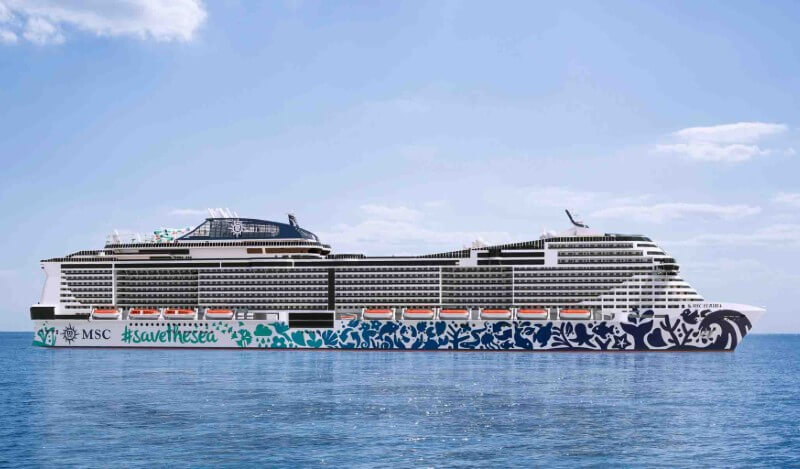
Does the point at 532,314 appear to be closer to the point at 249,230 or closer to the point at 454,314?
the point at 454,314

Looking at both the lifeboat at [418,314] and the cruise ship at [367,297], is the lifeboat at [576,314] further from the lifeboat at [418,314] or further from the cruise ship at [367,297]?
the lifeboat at [418,314]

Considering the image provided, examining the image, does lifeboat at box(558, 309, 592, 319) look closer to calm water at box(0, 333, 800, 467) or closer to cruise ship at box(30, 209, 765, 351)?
cruise ship at box(30, 209, 765, 351)

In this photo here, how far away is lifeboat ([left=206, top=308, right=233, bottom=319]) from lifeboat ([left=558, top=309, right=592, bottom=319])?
3254 cm

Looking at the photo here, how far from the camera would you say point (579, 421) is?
38062 mm

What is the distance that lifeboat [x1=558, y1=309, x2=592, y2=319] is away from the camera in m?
78.1

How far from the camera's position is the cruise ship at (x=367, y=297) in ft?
253

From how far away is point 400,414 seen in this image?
4012 centimetres

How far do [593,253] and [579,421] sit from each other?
1746 inches

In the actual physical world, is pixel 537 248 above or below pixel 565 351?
above

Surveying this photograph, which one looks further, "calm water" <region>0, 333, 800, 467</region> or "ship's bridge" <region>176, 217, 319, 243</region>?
"ship's bridge" <region>176, 217, 319, 243</region>

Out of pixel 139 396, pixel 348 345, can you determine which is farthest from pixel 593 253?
pixel 139 396

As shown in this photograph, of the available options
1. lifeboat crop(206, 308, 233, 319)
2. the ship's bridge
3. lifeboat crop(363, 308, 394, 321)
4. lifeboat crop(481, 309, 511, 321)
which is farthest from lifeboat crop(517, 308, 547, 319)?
lifeboat crop(206, 308, 233, 319)

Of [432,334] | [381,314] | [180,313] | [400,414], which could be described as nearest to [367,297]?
[381,314]

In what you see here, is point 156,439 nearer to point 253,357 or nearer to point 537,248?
point 253,357
